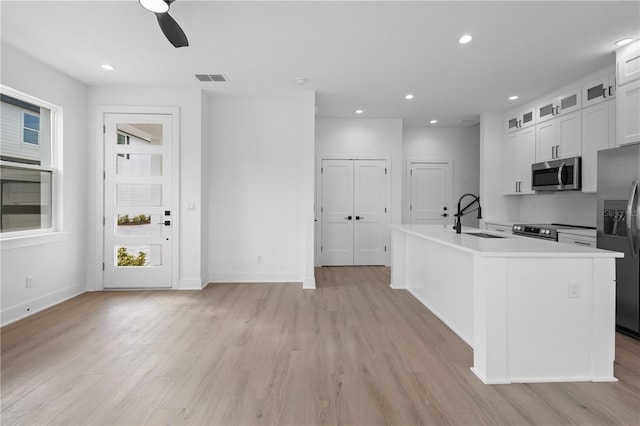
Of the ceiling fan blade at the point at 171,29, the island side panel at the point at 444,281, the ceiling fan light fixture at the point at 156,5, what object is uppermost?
the ceiling fan light fixture at the point at 156,5

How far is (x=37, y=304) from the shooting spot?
3.63m

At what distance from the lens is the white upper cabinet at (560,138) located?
4117mm

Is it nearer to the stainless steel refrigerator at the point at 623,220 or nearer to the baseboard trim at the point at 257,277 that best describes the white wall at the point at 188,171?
the baseboard trim at the point at 257,277

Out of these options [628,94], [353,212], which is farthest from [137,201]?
[628,94]

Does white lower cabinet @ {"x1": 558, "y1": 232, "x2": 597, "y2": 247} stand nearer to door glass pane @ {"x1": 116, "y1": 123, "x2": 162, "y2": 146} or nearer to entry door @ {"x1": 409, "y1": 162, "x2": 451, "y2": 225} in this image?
entry door @ {"x1": 409, "y1": 162, "x2": 451, "y2": 225}

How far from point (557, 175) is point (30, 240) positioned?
625 centimetres

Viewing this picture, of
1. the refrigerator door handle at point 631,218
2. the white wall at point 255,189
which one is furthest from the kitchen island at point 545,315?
the white wall at point 255,189

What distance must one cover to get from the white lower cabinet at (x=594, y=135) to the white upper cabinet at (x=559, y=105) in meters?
0.19

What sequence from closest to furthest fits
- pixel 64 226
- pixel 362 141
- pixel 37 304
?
pixel 37 304 → pixel 64 226 → pixel 362 141

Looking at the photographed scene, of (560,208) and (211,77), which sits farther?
(560,208)


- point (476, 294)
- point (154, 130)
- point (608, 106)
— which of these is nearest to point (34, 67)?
point (154, 130)

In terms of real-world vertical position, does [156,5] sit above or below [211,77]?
below

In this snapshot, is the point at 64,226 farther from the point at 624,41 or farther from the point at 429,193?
the point at 624,41

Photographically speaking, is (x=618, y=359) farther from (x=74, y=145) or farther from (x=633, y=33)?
(x=74, y=145)
